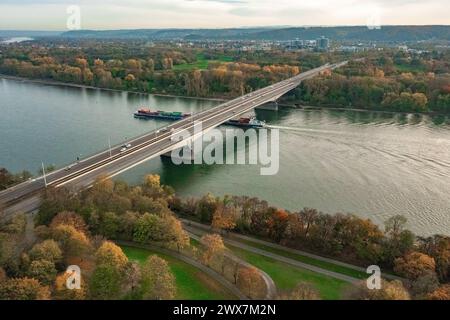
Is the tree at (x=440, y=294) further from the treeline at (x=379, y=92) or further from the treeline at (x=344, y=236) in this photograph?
the treeline at (x=379, y=92)

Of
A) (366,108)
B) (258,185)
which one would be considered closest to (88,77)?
(366,108)

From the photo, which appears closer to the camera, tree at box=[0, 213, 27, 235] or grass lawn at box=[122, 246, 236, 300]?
grass lawn at box=[122, 246, 236, 300]

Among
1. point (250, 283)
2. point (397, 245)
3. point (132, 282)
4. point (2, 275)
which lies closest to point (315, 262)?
point (397, 245)

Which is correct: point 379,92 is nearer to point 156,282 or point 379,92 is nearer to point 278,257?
point 278,257

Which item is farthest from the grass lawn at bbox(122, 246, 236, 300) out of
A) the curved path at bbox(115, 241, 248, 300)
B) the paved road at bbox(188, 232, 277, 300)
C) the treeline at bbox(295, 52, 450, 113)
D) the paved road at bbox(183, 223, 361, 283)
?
the treeline at bbox(295, 52, 450, 113)

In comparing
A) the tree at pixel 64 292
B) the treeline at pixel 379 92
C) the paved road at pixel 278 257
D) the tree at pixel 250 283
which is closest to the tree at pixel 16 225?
the tree at pixel 64 292

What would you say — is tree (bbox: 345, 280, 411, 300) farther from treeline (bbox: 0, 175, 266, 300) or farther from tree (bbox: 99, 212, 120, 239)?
tree (bbox: 99, 212, 120, 239)
